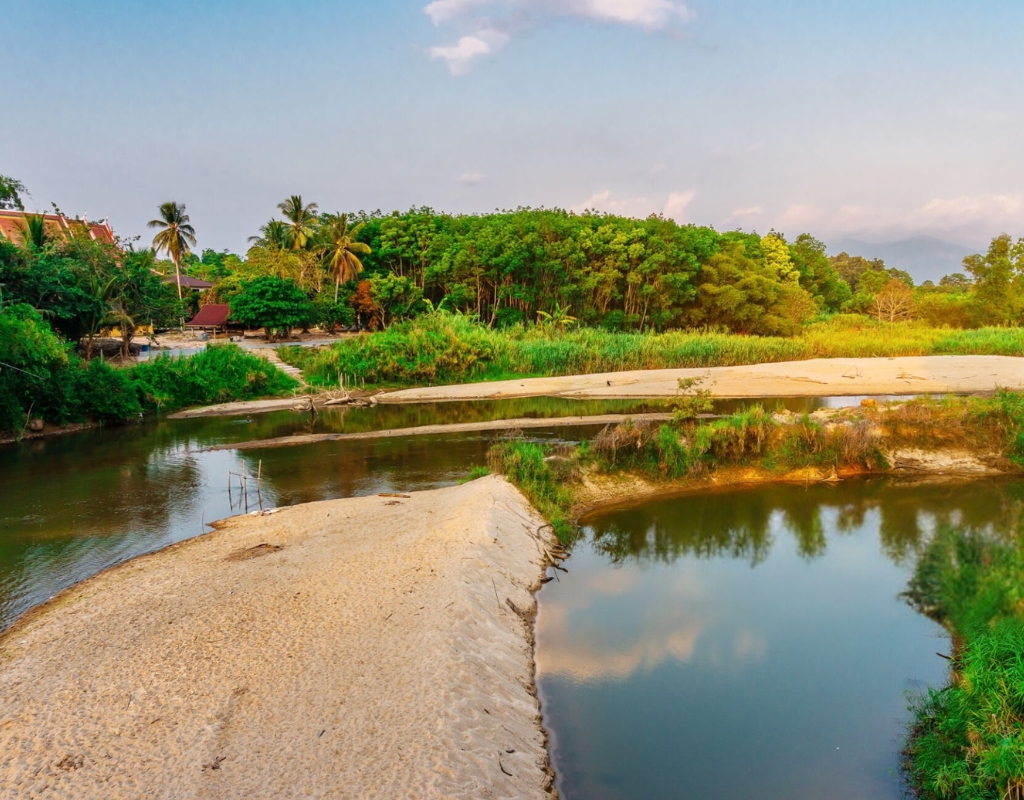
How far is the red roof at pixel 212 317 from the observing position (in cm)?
5416

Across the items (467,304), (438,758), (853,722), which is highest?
(467,304)

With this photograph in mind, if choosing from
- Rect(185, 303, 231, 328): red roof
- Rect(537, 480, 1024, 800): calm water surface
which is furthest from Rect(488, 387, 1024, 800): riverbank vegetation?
Rect(185, 303, 231, 328): red roof

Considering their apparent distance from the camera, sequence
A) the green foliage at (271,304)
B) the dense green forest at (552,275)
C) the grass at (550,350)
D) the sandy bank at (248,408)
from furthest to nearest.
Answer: the dense green forest at (552,275) < the green foliage at (271,304) < the grass at (550,350) < the sandy bank at (248,408)

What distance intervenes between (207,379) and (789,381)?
1225 inches

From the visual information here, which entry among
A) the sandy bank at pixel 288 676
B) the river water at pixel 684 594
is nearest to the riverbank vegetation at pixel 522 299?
the river water at pixel 684 594

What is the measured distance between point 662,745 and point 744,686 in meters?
1.92

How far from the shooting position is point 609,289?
177 feet

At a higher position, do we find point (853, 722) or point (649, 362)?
point (649, 362)

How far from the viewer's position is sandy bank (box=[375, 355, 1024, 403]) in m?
36.6

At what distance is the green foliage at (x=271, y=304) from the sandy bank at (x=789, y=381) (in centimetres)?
1302

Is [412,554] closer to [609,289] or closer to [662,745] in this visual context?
[662,745]

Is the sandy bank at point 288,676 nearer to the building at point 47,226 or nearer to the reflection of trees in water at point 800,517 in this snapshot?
the reflection of trees in water at point 800,517

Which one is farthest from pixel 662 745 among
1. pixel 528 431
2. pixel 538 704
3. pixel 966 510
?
pixel 528 431

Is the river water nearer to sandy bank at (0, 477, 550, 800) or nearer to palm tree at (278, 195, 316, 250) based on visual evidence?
sandy bank at (0, 477, 550, 800)
